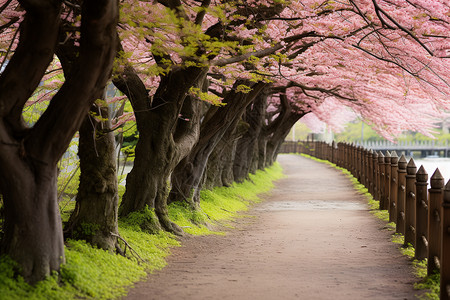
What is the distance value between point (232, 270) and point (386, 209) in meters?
8.85

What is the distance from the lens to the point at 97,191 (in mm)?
8281

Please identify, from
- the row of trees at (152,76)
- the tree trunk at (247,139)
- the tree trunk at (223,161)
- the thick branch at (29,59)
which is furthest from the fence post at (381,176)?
the thick branch at (29,59)

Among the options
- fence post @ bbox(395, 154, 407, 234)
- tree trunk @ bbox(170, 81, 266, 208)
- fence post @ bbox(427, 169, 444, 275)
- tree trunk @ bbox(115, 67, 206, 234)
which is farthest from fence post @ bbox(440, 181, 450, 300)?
tree trunk @ bbox(170, 81, 266, 208)

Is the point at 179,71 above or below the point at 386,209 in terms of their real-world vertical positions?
above

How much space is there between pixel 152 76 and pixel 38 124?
4732mm

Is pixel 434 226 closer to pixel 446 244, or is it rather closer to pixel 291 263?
pixel 446 244

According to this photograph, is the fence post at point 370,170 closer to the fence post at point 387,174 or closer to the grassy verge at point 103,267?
the fence post at point 387,174

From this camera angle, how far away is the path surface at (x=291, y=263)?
6852mm

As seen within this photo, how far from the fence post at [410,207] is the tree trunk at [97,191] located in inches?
195

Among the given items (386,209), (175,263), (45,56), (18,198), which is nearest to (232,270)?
(175,263)

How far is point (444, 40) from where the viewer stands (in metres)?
10.8

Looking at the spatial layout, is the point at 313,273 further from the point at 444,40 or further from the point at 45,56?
the point at 444,40

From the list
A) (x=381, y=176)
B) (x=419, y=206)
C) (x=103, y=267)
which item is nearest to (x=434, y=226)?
(x=419, y=206)

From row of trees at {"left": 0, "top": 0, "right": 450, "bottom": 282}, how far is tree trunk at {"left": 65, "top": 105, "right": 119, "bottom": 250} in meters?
0.02
